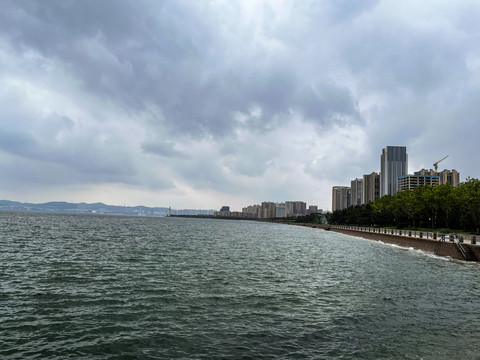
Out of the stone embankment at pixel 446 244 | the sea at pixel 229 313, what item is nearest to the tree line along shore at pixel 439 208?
the stone embankment at pixel 446 244

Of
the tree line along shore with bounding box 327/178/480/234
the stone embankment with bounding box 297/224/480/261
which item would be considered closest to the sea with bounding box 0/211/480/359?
the stone embankment with bounding box 297/224/480/261

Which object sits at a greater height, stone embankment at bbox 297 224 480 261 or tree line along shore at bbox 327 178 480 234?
tree line along shore at bbox 327 178 480 234

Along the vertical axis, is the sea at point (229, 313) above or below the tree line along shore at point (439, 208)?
below

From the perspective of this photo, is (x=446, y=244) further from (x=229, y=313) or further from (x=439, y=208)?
(x=439, y=208)

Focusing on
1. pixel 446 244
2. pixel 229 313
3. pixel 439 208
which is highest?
pixel 439 208

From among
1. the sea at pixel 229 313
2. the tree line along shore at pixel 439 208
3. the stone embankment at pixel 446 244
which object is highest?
the tree line along shore at pixel 439 208

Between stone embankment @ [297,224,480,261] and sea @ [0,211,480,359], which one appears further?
stone embankment @ [297,224,480,261]

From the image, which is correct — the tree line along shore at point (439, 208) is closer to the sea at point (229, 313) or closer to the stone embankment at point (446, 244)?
the stone embankment at point (446, 244)

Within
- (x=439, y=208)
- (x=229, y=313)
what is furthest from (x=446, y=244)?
(x=439, y=208)

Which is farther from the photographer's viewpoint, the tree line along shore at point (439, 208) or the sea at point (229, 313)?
the tree line along shore at point (439, 208)

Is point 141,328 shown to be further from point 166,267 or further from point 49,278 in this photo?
point 166,267

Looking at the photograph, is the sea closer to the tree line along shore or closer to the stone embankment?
the stone embankment

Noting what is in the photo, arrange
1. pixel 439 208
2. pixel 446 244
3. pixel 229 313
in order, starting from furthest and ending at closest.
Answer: pixel 439 208 < pixel 446 244 < pixel 229 313

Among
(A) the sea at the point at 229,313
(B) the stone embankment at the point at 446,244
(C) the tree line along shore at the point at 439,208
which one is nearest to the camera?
(A) the sea at the point at 229,313
